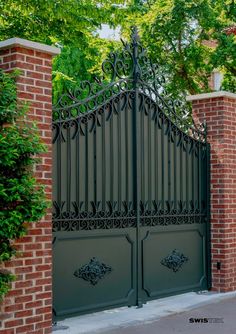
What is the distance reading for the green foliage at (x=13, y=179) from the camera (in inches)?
208

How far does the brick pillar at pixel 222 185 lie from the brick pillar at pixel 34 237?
3643mm

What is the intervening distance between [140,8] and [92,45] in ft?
5.50

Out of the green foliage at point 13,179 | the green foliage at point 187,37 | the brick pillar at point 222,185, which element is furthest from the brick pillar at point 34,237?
the green foliage at point 187,37

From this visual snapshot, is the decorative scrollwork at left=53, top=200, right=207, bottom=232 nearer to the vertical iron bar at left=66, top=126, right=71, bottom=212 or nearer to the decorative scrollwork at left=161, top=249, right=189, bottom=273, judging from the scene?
the vertical iron bar at left=66, top=126, right=71, bottom=212

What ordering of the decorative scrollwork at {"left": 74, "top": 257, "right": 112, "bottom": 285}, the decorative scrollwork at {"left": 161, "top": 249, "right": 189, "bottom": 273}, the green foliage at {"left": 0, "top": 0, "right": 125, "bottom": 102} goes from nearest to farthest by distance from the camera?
the decorative scrollwork at {"left": 74, "top": 257, "right": 112, "bottom": 285}
the decorative scrollwork at {"left": 161, "top": 249, "right": 189, "bottom": 273}
the green foliage at {"left": 0, "top": 0, "right": 125, "bottom": 102}

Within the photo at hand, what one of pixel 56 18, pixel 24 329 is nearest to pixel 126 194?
pixel 24 329

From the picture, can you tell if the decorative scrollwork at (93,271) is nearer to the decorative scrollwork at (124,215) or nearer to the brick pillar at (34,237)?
the decorative scrollwork at (124,215)

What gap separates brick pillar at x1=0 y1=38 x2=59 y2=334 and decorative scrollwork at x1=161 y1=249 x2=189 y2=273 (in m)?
2.60

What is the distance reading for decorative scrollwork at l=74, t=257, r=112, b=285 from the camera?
22.8 feet

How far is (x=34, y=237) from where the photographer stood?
5887mm

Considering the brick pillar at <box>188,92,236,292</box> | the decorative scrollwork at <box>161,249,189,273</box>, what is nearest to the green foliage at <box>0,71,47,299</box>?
the decorative scrollwork at <box>161,249,189,273</box>

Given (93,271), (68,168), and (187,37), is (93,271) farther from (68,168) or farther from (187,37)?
(187,37)

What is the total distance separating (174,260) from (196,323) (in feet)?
5.60

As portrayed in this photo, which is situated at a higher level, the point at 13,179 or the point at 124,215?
the point at 13,179
